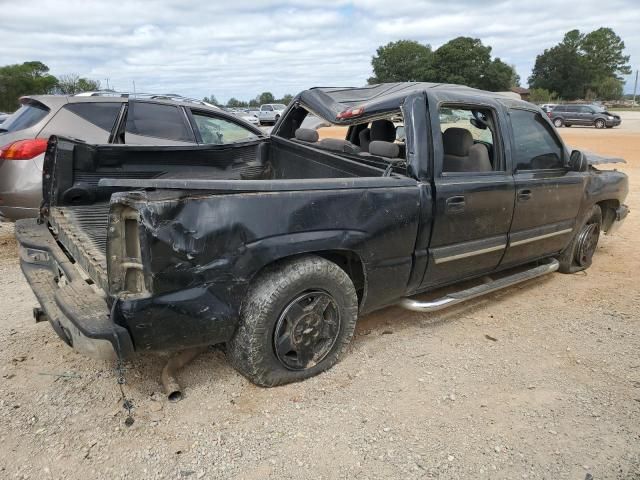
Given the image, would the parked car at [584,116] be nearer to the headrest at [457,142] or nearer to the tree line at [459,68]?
the headrest at [457,142]

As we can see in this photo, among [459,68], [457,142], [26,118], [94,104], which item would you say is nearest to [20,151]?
[26,118]

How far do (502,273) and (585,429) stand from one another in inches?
88.3

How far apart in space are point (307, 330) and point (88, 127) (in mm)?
4201

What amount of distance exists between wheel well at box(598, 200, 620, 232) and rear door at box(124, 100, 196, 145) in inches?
190

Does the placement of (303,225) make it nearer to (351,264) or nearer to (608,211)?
(351,264)

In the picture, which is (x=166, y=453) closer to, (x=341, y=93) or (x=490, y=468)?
(x=490, y=468)

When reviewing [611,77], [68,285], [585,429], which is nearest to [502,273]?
[585,429]

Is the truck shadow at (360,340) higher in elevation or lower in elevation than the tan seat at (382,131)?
lower

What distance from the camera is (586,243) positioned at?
5.06 m

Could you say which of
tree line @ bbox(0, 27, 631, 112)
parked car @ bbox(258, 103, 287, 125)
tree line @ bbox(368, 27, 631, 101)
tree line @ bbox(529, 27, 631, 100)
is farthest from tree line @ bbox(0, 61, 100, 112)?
tree line @ bbox(529, 27, 631, 100)

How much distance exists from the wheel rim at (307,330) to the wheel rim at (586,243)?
3.17 meters

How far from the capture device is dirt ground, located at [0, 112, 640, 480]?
2.37 metres

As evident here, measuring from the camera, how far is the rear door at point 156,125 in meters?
6.01

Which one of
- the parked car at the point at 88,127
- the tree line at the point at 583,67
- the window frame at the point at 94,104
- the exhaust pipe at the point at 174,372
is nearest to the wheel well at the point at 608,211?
the parked car at the point at 88,127
